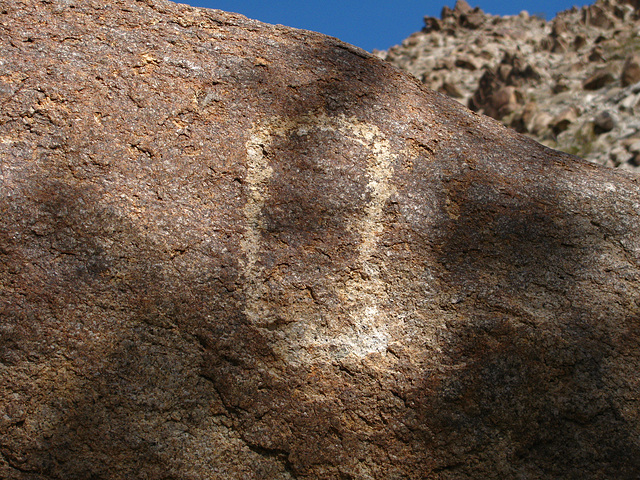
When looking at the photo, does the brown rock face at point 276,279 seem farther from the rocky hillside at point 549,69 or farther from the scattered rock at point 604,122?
the scattered rock at point 604,122

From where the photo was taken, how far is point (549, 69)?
5184mm

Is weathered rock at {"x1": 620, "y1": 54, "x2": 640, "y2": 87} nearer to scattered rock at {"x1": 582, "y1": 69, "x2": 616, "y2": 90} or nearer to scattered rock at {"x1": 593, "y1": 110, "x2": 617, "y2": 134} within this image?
scattered rock at {"x1": 582, "y1": 69, "x2": 616, "y2": 90}

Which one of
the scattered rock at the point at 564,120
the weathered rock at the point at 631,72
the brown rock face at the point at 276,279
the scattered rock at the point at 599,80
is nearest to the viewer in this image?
the brown rock face at the point at 276,279

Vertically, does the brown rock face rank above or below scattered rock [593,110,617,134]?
below

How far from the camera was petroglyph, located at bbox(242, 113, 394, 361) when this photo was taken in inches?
47.2

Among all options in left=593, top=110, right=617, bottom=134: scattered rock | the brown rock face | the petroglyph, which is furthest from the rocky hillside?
the petroglyph

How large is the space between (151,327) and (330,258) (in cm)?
42

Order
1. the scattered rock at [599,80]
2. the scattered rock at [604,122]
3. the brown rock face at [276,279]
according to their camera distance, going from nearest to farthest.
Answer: the brown rock face at [276,279] → the scattered rock at [604,122] → the scattered rock at [599,80]

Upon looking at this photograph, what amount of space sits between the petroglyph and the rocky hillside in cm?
251

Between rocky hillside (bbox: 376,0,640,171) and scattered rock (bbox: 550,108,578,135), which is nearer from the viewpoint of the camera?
rocky hillside (bbox: 376,0,640,171)

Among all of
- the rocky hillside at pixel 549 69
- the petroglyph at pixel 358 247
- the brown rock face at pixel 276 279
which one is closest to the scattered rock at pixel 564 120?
the rocky hillside at pixel 549 69

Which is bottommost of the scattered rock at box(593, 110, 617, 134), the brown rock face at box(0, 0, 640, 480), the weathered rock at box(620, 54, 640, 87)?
the brown rock face at box(0, 0, 640, 480)

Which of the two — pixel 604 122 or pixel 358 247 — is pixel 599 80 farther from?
pixel 358 247

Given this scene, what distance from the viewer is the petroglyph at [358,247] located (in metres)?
1.20
